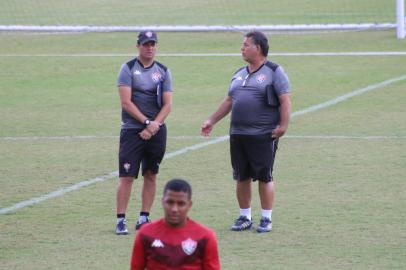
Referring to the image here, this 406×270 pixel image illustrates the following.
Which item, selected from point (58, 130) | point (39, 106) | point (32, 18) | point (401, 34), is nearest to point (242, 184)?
point (58, 130)

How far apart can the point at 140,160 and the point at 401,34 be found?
17.2 meters

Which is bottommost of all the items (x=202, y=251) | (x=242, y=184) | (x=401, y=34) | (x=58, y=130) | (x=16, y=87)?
→ (x=202, y=251)

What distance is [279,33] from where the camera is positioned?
96.2 ft

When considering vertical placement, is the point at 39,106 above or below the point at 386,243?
above

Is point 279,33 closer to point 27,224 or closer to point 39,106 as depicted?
point 39,106

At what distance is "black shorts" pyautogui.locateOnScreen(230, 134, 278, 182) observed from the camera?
10.3 m

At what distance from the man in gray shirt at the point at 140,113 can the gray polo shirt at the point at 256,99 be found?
0.68 meters

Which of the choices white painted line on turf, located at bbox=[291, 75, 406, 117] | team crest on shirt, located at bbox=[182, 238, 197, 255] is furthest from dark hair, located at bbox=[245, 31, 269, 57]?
white painted line on turf, located at bbox=[291, 75, 406, 117]

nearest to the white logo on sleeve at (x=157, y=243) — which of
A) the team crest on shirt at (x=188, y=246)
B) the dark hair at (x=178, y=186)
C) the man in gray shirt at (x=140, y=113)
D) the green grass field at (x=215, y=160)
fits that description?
the team crest on shirt at (x=188, y=246)

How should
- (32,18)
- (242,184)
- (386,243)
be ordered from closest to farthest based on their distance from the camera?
(386,243) < (242,184) < (32,18)

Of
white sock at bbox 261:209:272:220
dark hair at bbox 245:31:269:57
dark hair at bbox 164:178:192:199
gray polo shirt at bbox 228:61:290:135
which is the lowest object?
dark hair at bbox 164:178:192:199

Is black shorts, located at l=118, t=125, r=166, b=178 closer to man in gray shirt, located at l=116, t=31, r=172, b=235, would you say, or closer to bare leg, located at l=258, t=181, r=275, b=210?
man in gray shirt, located at l=116, t=31, r=172, b=235

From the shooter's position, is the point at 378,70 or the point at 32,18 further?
the point at 32,18

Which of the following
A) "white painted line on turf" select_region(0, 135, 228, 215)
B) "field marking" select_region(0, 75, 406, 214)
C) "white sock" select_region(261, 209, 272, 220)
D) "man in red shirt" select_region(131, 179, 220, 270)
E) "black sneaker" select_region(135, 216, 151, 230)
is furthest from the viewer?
"field marking" select_region(0, 75, 406, 214)
